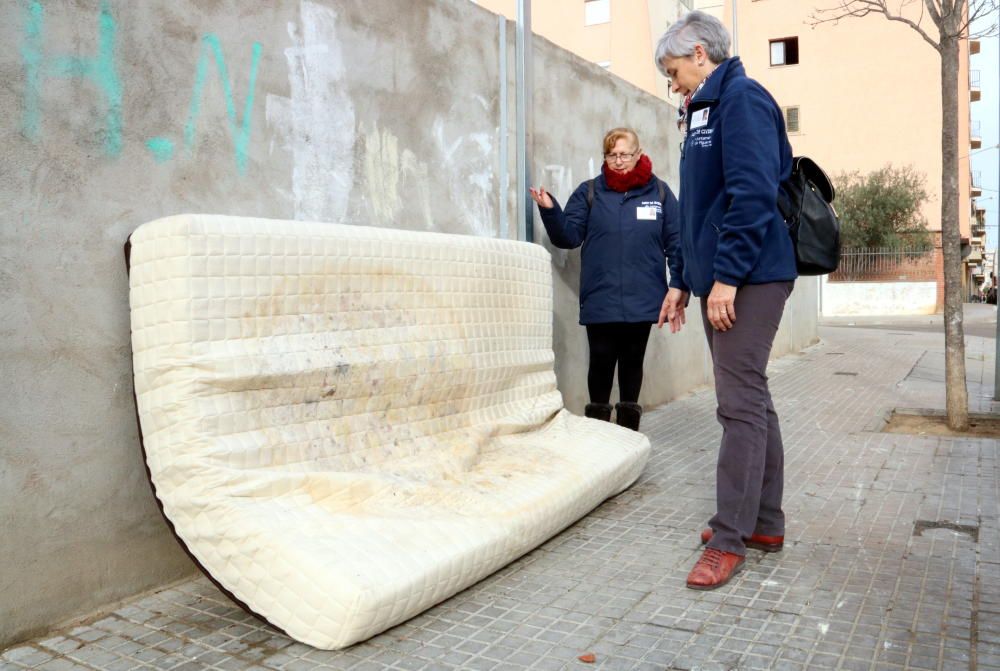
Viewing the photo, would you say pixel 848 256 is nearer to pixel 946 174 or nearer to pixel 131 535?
pixel 946 174

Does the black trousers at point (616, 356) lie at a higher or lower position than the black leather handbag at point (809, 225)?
lower

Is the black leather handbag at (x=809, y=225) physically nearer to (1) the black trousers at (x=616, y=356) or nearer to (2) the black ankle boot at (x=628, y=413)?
(1) the black trousers at (x=616, y=356)

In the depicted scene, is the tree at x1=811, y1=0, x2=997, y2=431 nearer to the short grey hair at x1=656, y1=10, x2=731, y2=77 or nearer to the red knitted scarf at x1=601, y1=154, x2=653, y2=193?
the red knitted scarf at x1=601, y1=154, x2=653, y2=193

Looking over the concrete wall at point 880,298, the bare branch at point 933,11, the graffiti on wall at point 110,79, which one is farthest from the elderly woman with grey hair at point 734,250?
the concrete wall at point 880,298

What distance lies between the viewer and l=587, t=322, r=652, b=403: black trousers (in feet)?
17.0

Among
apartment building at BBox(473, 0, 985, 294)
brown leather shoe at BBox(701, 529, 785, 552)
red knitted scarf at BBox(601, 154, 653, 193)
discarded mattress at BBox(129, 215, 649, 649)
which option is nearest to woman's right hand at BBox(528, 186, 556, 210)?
red knitted scarf at BBox(601, 154, 653, 193)

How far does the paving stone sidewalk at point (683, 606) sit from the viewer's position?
2.61 metres

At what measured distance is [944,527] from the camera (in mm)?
3822

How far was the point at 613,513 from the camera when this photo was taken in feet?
13.6

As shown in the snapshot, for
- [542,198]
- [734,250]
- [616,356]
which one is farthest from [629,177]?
[734,250]

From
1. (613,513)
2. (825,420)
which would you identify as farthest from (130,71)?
(825,420)

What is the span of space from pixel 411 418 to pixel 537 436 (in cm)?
86

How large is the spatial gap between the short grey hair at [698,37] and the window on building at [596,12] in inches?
512

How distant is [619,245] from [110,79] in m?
2.93
